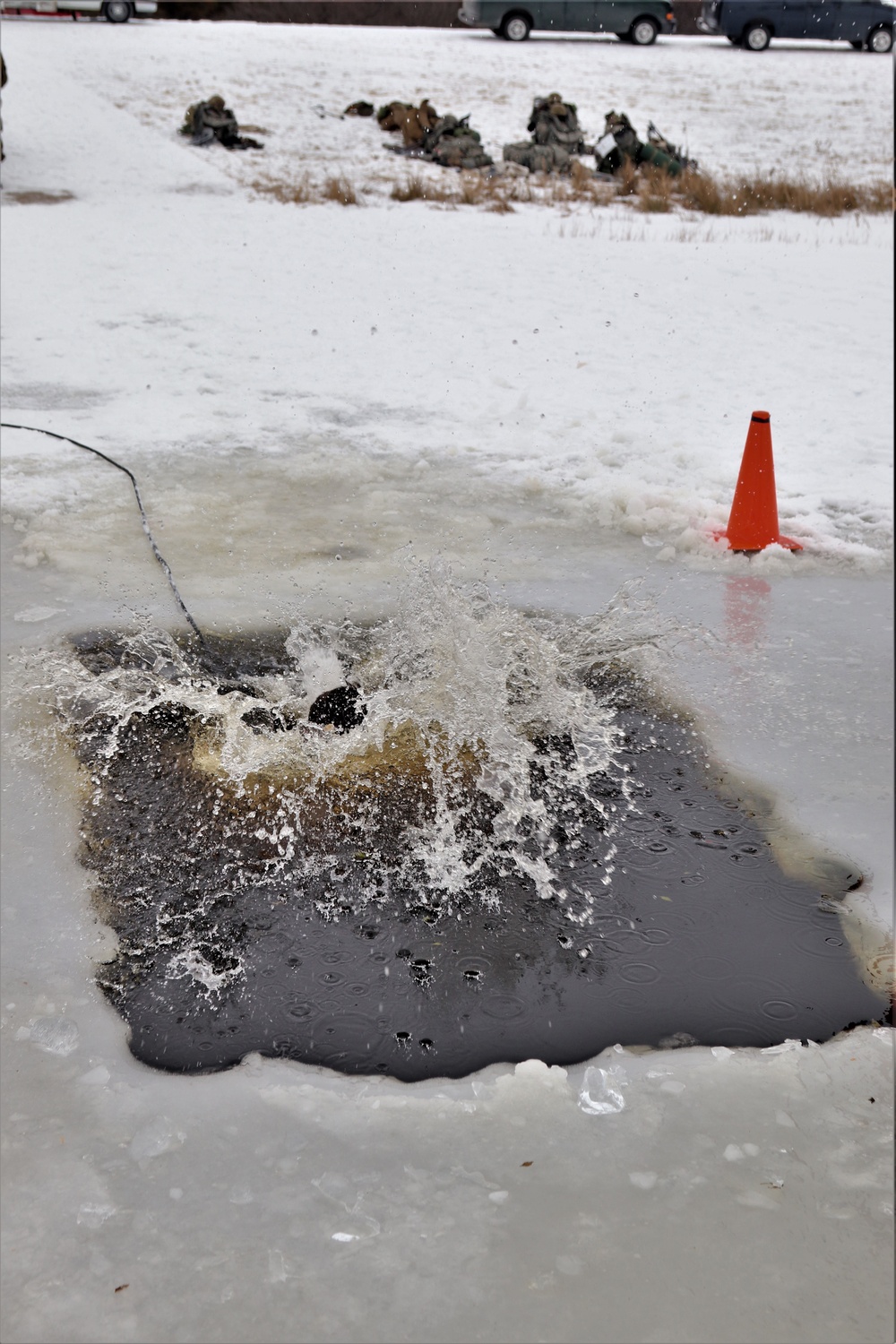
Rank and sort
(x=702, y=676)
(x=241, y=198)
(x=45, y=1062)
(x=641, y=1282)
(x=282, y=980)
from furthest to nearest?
1. (x=241, y=198)
2. (x=702, y=676)
3. (x=282, y=980)
4. (x=45, y=1062)
5. (x=641, y=1282)

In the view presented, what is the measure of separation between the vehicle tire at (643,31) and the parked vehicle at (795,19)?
1.08m

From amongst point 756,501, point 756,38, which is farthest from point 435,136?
point 756,501

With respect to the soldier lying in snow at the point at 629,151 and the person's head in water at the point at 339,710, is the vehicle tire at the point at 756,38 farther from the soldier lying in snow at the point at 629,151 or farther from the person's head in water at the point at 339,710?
the person's head in water at the point at 339,710

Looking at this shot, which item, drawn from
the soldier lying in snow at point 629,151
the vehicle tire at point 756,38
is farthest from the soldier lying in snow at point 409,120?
the vehicle tire at point 756,38

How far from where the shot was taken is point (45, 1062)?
8.41ft

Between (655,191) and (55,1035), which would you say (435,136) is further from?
(55,1035)

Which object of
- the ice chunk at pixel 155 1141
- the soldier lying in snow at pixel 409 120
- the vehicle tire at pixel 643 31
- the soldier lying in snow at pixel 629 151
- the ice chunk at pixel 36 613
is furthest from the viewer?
the vehicle tire at pixel 643 31

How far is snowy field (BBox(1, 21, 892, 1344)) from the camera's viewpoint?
2104 millimetres

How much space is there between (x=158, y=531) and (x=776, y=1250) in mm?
4148

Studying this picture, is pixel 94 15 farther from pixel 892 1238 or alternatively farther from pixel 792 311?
pixel 892 1238

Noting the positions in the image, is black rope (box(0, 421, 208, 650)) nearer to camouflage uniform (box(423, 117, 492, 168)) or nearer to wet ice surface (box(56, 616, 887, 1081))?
wet ice surface (box(56, 616, 887, 1081))

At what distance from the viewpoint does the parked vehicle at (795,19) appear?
77.6 feet

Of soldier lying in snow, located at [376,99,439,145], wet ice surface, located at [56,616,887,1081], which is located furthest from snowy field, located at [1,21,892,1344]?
soldier lying in snow, located at [376,99,439,145]

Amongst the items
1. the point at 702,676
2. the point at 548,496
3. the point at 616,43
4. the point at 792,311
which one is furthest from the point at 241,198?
the point at 616,43
